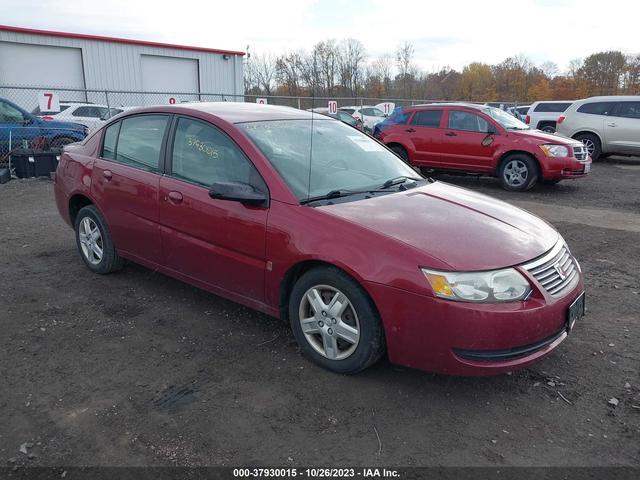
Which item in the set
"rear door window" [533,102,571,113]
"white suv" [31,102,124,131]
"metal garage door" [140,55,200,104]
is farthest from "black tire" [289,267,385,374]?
"metal garage door" [140,55,200,104]

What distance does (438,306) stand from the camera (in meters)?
2.81

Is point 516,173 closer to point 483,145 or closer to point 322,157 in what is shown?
point 483,145

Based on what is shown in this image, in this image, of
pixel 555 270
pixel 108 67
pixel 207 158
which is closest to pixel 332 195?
pixel 207 158

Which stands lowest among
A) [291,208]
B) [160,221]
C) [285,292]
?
[285,292]

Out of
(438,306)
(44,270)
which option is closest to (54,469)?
(438,306)

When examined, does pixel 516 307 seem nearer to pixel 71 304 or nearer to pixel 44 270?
pixel 71 304

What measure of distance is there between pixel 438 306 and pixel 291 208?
1.13 meters

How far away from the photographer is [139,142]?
4516mm

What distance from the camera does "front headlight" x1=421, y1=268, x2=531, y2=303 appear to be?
9.27ft

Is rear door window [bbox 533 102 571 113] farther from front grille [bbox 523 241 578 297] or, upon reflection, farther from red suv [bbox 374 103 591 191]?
front grille [bbox 523 241 578 297]

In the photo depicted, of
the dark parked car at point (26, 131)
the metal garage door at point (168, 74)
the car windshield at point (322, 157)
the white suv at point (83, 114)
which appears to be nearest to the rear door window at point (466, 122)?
the car windshield at point (322, 157)

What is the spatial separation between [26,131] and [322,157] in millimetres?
10914

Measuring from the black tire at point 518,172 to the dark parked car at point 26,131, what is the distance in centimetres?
994

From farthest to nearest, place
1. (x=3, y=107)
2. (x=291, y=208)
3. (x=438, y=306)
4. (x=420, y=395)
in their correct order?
(x=3, y=107), (x=291, y=208), (x=420, y=395), (x=438, y=306)
